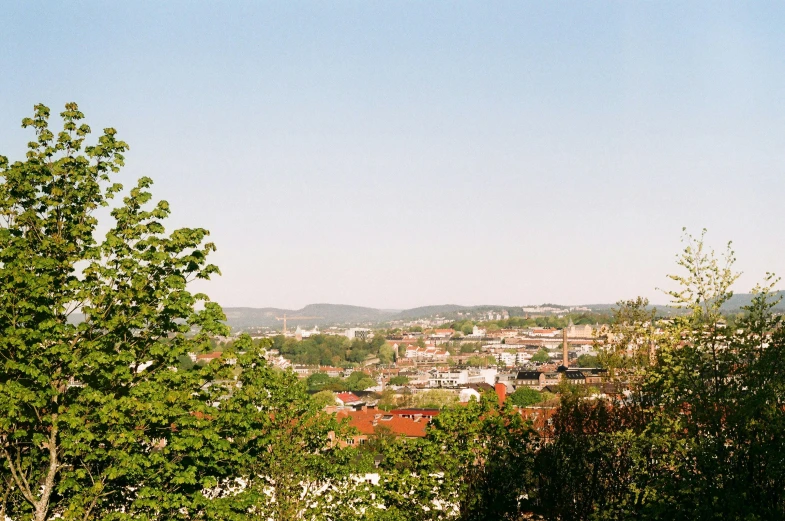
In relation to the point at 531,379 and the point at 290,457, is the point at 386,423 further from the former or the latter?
the point at 531,379

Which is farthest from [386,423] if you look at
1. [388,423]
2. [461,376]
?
[461,376]

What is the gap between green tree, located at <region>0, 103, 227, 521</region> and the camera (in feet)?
26.7

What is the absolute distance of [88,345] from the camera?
27.0 ft

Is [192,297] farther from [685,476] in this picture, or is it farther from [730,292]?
[730,292]

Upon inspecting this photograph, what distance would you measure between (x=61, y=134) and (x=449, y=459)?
7.17 meters

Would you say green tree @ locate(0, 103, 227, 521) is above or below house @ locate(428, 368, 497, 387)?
above

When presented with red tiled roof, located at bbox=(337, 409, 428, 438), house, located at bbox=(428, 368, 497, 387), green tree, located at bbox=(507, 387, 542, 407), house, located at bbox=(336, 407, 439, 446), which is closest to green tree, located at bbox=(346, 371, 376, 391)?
house, located at bbox=(428, 368, 497, 387)

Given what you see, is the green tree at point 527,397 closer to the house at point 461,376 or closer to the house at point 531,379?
the house at point 531,379

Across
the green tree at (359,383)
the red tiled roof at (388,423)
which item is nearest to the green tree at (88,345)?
the red tiled roof at (388,423)

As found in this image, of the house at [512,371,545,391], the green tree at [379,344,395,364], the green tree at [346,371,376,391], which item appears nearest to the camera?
the house at [512,371,545,391]

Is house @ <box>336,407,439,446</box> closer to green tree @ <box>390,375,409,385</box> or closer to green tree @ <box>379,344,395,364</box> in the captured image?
green tree @ <box>390,375,409,385</box>

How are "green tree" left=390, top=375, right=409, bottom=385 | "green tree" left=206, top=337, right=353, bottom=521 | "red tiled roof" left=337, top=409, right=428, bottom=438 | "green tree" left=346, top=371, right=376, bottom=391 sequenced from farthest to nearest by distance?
"green tree" left=390, top=375, right=409, bottom=385
"green tree" left=346, top=371, right=376, bottom=391
"red tiled roof" left=337, top=409, right=428, bottom=438
"green tree" left=206, top=337, right=353, bottom=521

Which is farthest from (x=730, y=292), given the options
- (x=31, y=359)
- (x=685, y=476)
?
(x=31, y=359)

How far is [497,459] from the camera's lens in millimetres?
11359
